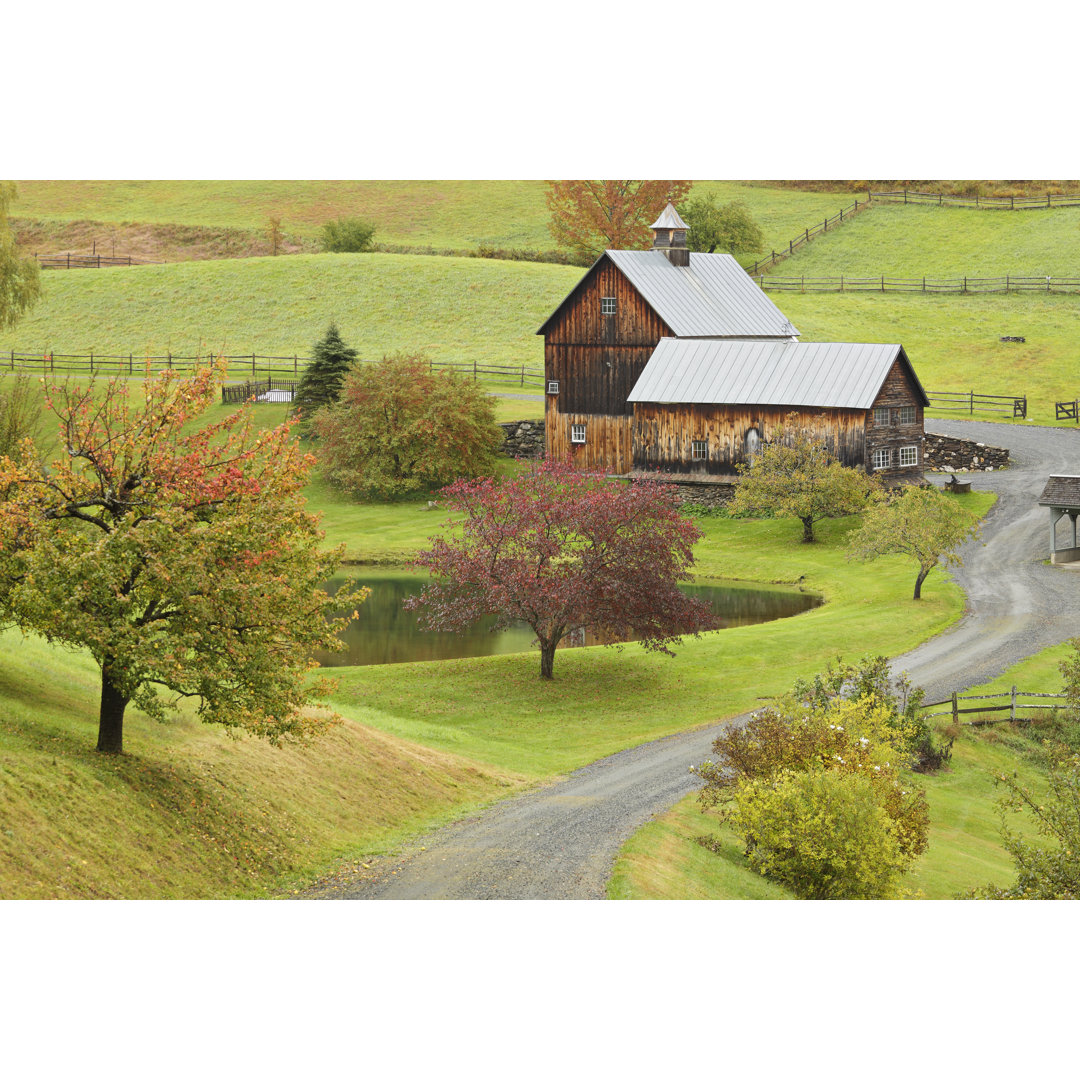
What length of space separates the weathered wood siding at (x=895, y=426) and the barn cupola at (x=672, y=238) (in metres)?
14.1

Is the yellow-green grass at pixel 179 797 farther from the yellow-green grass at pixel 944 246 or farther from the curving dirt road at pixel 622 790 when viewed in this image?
the yellow-green grass at pixel 944 246

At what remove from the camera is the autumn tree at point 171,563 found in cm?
1928

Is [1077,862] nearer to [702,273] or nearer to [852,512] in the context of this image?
[852,512]

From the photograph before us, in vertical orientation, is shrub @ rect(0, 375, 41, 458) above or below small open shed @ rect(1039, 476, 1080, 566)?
above

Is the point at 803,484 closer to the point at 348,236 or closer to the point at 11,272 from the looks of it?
the point at 11,272

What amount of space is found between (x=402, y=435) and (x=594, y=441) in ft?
30.0

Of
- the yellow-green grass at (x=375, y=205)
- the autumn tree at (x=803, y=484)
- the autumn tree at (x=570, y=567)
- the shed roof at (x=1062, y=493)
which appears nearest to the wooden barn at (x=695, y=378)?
the autumn tree at (x=803, y=484)

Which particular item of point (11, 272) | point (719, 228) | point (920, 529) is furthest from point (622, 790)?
point (719, 228)

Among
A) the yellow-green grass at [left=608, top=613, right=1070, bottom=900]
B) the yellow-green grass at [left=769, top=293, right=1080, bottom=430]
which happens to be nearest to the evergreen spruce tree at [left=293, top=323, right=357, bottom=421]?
the yellow-green grass at [left=769, top=293, right=1080, bottom=430]

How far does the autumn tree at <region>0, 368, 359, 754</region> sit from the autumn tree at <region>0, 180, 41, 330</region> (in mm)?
44498

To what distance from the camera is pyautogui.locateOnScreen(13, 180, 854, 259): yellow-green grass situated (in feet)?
376

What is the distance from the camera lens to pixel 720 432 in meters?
59.5

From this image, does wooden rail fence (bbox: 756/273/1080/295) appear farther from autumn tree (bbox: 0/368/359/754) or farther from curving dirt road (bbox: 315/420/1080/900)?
autumn tree (bbox: 0/368/359/754)

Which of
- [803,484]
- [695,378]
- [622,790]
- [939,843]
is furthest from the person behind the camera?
[695,378]
